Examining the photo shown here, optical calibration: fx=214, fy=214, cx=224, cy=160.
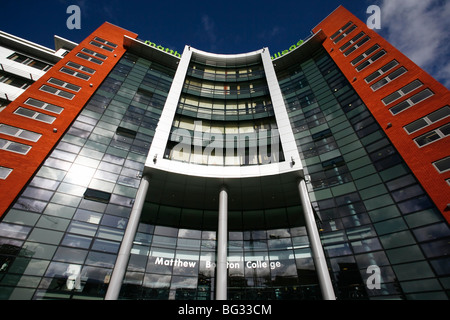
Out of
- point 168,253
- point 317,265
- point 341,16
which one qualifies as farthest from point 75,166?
point 341,16

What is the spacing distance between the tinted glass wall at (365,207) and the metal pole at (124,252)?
15509 millimetres

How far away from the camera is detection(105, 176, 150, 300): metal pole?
45.9ft

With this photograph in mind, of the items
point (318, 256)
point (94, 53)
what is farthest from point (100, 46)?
point (318, 256)

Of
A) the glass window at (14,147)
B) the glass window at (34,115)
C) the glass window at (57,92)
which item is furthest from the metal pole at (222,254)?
the glass window at (57,92)

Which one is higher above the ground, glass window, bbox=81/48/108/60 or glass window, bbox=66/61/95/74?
glass window, bbox=81/48/108/60

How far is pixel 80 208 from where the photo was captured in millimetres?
17531

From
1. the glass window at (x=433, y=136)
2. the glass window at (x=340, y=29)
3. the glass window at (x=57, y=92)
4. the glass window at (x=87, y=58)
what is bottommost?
the glass window at (x=433, y=136)

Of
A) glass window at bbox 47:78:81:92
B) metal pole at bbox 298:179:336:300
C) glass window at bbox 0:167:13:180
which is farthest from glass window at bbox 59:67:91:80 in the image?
metal pole at bbox 298:179:336:300

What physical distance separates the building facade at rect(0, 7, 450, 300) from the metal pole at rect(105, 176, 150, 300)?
12 cm

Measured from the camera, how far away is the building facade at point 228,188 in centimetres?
1505

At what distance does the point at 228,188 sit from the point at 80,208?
12856mm

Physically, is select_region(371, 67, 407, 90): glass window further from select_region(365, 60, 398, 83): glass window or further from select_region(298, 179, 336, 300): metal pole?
select_region(298, 179, 336, 300): metal pole

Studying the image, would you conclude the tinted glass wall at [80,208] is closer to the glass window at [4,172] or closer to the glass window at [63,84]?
the glass window at [4,172]

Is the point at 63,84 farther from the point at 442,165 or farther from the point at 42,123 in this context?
the point at 442,165
